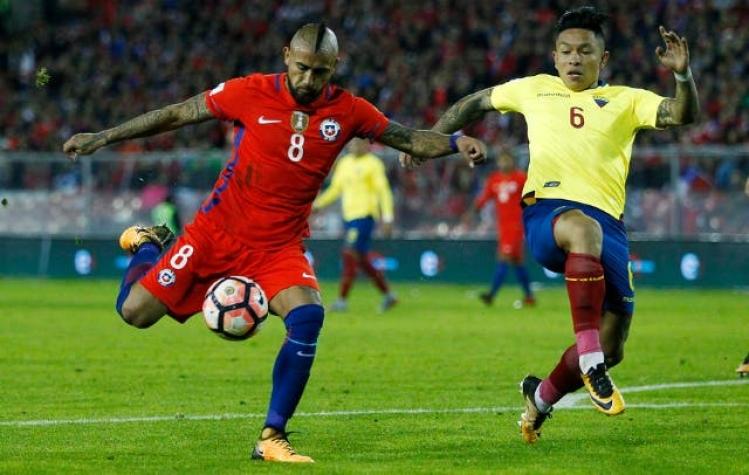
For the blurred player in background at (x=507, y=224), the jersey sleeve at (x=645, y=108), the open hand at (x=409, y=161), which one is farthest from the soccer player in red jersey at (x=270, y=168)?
the blurred player in background at (x=507, y=224)

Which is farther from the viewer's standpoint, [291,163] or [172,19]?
[172,19]

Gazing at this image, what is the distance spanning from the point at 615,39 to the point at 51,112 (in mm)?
12979

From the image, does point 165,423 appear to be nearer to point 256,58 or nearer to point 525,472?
point 525,472

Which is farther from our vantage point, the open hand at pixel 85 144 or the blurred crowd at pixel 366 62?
the blurred crowd at pixel 366 62

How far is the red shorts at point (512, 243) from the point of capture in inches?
894

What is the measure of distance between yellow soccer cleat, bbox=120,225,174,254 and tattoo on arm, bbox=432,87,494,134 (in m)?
1.81

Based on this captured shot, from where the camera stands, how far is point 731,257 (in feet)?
84.8

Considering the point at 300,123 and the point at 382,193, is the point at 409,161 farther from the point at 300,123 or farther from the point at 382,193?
the point at 382,193

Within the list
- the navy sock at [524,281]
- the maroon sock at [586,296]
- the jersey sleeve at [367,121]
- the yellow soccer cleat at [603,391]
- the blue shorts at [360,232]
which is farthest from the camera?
the navy sock at [524,281]

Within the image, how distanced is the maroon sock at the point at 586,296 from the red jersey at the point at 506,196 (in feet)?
47.4

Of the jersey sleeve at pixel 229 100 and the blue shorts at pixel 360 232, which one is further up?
the jersey sleeve at pixel 229 100

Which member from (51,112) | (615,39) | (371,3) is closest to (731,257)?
(615,39)

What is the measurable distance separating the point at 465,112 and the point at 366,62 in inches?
1049

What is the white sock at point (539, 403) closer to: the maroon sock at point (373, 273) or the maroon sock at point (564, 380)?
the maroon sock at point (564, 380)
